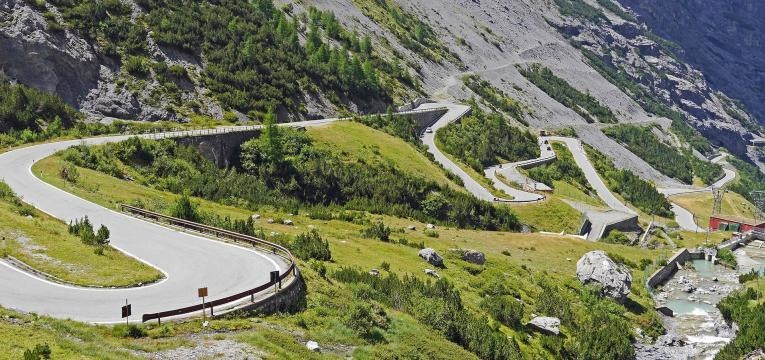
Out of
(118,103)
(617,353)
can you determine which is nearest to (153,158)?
(118,103)

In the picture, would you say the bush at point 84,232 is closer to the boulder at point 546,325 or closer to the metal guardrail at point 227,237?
the metal guardrail at point 227,237

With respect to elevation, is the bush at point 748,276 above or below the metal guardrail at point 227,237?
below

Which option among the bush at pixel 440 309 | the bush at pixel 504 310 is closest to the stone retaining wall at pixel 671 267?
the bush at pixel 504 310

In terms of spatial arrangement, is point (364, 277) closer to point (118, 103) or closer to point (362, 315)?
point (362, 315)

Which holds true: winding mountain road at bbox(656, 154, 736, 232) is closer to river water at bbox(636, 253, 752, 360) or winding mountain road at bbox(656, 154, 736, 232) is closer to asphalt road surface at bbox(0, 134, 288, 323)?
river water at bbox(636, 253, 752, 360)

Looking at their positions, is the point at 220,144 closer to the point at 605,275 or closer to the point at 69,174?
the point at 69,174

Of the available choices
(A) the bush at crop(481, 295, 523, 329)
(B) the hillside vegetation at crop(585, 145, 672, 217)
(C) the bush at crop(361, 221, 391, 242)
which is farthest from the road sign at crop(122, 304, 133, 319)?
(B) the hillside vegetation at crop(585, 145, 672, 217)

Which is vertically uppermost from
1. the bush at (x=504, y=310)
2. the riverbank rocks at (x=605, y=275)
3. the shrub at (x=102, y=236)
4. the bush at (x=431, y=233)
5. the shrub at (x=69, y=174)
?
the shrub at (x=102, y=236)
